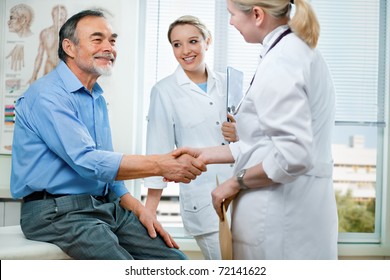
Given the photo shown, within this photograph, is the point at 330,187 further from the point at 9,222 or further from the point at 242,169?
the point at 9,222

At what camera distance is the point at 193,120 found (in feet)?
5.18

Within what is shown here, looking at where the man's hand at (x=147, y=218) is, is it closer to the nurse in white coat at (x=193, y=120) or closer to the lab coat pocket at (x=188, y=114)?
the nurse in white coat at (x=193, y=120)

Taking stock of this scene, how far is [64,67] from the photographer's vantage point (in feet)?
4.59

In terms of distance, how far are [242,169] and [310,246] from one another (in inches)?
8.2

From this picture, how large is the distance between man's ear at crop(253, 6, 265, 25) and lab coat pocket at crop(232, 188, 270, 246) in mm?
340

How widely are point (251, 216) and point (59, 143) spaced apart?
19.4 inches

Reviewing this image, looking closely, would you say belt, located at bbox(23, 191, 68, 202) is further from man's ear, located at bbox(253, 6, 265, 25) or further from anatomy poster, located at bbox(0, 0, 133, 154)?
man's ear, located at bbox(253, 6, 265, 25)

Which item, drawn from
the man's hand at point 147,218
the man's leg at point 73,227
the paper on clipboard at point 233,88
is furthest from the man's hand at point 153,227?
the paper on clipboard at point 233,88

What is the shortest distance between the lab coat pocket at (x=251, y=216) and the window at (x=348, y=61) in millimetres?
534

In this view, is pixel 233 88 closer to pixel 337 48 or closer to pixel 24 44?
pixel 337 48

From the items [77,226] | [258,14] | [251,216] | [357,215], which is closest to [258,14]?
[258,14]

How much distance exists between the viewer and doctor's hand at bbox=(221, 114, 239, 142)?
1.54 m

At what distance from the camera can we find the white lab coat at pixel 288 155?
1.02 meters
